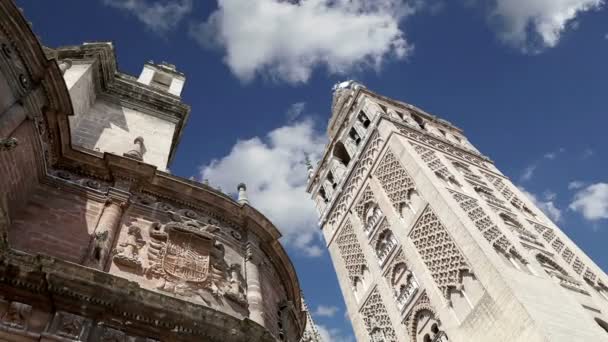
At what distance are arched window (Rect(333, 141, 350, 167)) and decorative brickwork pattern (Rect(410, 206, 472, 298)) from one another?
10.1 metres

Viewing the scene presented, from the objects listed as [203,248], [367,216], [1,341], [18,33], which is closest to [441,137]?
[367,216]

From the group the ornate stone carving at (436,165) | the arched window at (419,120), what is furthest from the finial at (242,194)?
the arched window at (419,120)

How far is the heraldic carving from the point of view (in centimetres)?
649

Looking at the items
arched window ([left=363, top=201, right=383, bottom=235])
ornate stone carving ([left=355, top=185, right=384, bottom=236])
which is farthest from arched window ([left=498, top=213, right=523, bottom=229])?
arched window ([left=363, top=201, right=383, bottom=235])

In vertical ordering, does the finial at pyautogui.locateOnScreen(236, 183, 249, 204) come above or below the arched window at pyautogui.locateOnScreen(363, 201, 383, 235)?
below

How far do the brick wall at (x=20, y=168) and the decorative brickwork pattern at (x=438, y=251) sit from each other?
1133cm

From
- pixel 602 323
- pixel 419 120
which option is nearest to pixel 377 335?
pixel 602 323

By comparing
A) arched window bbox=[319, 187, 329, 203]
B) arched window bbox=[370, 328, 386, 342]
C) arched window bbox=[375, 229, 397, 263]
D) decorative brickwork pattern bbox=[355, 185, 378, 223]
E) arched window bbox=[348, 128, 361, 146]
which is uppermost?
arched window bbox=[348, 128, 361, 146]

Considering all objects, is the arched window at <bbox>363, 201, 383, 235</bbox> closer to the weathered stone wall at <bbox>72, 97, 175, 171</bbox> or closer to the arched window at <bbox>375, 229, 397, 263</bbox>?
the arched window at <bbox>375, 229, 397, 263</bbox>

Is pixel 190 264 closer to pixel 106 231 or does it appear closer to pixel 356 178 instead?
pixel 106 231

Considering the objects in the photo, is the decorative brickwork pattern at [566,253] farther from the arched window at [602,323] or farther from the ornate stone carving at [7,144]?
the ornate stone carving at [7,144]

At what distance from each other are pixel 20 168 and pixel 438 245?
1251 centimetres

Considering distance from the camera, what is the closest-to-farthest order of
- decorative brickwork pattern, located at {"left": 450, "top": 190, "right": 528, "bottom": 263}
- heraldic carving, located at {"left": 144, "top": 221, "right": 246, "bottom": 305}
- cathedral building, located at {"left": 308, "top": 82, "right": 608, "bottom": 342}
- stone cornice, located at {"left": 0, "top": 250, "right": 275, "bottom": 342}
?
stone cornice, located at {"left": 0, "top": 250, "right": 275, "bottom": 342}
heraldic carving, located at {"left": 144, "top": 221, "right": 246, "bottom": 305}
cathedral building, located at {"left": 308, "top": 82, "right": 608, "bottom": 342}
decorative brickwork pattern, located at {"left": 450, "top": 190, "right": 528, "bottom": 263}

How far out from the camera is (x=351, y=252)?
72.9 feet
